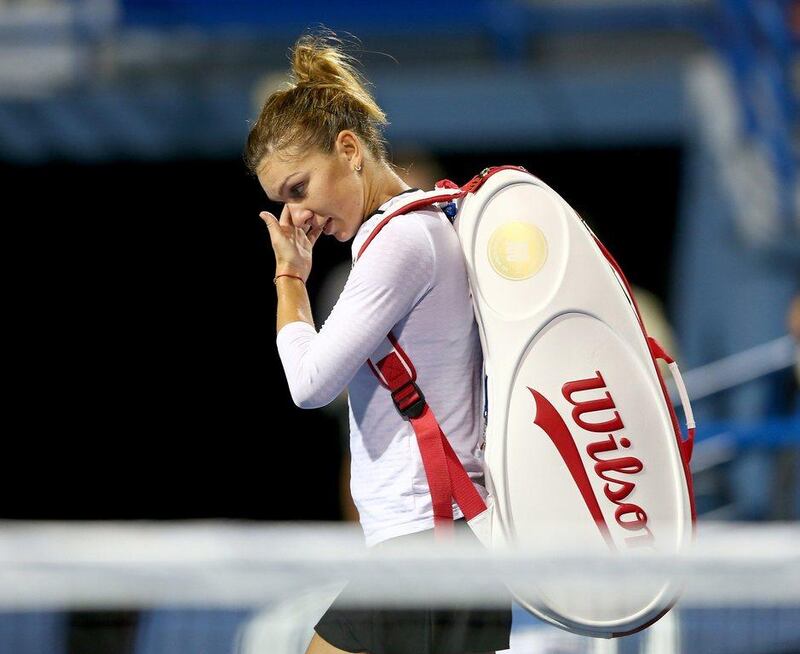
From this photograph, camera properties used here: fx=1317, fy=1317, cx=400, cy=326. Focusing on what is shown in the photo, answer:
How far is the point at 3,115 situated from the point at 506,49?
3.09 metres

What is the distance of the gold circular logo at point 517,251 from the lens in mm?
2062

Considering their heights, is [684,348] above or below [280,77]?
below

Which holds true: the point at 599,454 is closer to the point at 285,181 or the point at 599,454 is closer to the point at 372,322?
the point at 372,322

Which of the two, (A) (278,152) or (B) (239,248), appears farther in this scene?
(B) (239,248)

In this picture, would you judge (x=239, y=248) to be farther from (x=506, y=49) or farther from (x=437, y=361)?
(x=437, y=361)

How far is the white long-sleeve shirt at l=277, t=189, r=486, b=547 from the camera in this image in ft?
6.45

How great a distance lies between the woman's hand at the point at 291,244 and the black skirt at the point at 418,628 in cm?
50

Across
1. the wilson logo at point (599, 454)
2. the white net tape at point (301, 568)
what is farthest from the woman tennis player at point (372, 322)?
the white net tape at point (301, 568)

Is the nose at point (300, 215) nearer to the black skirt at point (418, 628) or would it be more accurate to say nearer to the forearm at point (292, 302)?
the forearm at point (292, 302)

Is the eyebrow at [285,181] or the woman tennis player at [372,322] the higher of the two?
the eyebrow at [285,181]

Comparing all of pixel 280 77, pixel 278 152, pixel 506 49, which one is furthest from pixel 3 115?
pixel 278 152

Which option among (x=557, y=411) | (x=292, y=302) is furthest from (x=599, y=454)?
(x=292, y=302)

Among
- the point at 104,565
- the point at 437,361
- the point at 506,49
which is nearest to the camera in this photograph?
the point at 104,565

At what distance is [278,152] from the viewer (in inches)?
84.4
